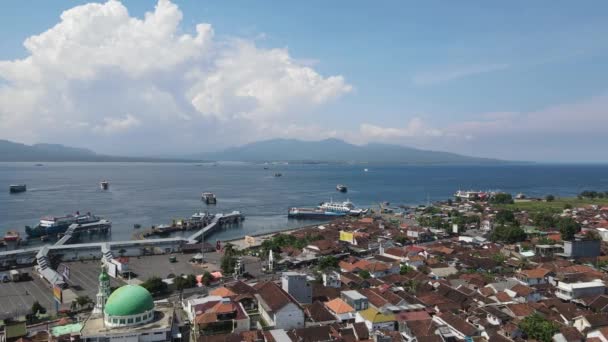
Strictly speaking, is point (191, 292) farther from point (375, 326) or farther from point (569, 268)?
point (569, 268)

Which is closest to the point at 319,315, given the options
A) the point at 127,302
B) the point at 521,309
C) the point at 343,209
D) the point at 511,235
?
the point at 127,302

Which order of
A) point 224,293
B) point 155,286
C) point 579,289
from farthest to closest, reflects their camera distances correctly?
1. point 155,286
2. point 579,289
3. point 224,293

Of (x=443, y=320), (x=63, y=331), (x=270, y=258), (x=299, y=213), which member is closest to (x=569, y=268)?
(x=443, y=320)

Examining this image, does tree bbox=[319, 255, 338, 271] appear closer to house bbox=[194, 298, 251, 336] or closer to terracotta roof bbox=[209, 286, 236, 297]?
terracotta roof bbox=[209, 286, 236, 297]

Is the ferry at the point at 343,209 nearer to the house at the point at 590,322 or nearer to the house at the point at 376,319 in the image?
the house at the point at 376,319

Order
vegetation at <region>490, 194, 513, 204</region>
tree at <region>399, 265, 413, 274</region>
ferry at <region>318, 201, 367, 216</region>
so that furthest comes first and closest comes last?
vegetation at <region>490, 194, 513, 204</region>, ferry at <region>318, 201, 367, 216</region>, tree at <region>399, 265, 413, 274</region>

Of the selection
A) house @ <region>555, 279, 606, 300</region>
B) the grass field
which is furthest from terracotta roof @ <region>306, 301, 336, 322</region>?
the grass field

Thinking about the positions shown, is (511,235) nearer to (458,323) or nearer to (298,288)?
(458,323)
